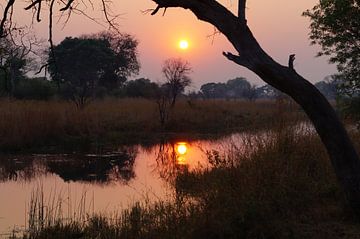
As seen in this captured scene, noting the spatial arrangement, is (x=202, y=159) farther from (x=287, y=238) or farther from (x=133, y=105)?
(x=133, y=105)

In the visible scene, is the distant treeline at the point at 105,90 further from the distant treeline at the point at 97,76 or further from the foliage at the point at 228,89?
the foliage at the point at 228,89

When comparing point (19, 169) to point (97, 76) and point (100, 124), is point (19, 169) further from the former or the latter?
point (97, 76)

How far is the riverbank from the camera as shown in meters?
19.5

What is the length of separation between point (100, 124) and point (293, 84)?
63.2 ft

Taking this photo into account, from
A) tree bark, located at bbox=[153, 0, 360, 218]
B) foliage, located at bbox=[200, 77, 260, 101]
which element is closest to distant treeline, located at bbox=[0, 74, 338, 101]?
tree bark, located at bbox=[153, 0, 360, 218]

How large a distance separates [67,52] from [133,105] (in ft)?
60.2

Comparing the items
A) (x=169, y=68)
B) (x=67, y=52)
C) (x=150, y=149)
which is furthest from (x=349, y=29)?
(x=67, y=52)

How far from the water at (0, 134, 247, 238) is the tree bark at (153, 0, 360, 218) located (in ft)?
11.5

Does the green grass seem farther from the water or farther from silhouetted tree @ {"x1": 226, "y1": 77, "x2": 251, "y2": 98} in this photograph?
silhouetted tree @ {"x1": 226, "y1": 77, "x2": 251, "y2": 98}

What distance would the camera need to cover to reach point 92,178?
14.5 m

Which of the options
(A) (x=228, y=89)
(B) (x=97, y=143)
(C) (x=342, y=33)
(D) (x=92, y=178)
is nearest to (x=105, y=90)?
(B) (x=97, y=143)

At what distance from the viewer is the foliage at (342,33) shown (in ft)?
35.3

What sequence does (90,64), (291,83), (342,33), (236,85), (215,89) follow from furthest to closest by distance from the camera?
(236,85) < (215,89) < (90,64) < (342,33) < (291,83)

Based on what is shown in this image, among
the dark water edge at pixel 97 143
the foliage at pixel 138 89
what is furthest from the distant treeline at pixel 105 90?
the dark water edge at pixel 97 143
